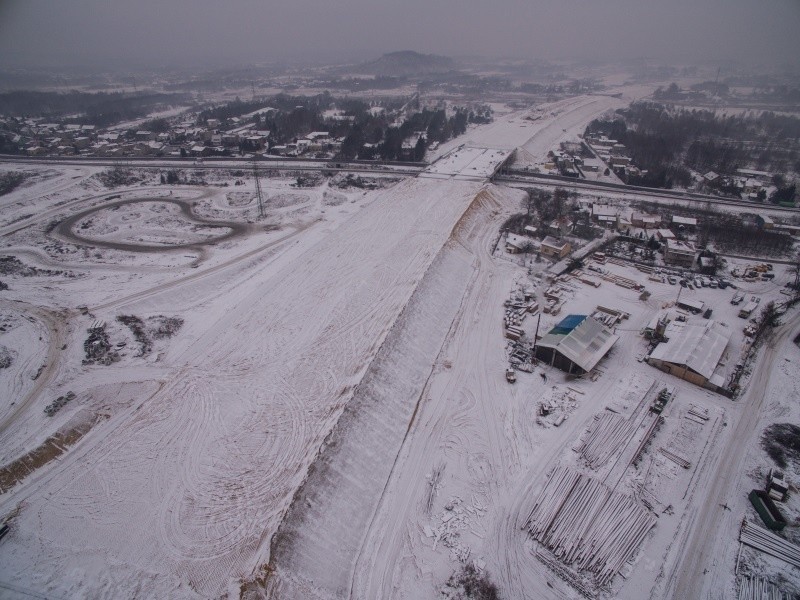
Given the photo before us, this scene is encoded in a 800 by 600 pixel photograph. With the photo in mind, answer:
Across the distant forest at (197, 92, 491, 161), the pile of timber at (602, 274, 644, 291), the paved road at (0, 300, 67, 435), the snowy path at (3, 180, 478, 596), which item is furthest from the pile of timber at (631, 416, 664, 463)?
the distant forest at (197, 92, 491, 161)

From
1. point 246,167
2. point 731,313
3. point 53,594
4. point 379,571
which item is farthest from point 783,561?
point 246,167

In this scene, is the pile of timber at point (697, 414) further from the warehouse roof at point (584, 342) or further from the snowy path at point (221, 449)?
the snowy path at point (221, 449)

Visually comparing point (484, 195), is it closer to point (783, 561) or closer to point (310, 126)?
point (783, 561)

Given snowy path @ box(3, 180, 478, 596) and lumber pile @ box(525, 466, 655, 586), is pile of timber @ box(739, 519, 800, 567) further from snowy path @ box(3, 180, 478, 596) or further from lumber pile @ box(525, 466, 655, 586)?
snowy path @ box(3, 180, 478, 596)

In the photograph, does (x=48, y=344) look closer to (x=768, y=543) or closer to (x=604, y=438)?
(x=604, y=438)

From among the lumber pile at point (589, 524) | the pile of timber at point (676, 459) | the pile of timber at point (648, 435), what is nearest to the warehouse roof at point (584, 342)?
the pile of timber at point (648, 435)

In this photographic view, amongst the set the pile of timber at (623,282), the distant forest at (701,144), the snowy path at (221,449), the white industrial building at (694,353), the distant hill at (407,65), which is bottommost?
the snowy path at (221,449)
